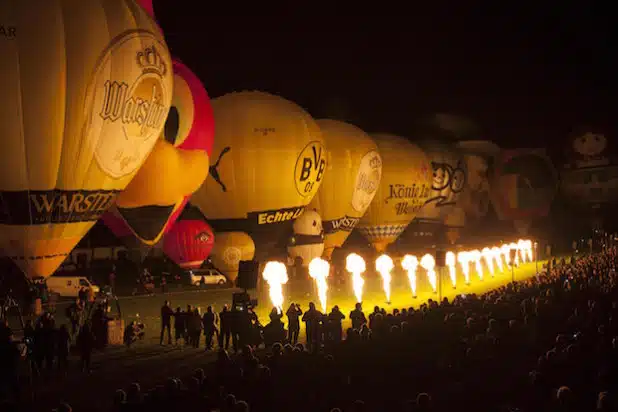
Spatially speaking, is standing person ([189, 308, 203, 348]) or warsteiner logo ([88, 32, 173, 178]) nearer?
standing person ([189, 308, 203, 348])

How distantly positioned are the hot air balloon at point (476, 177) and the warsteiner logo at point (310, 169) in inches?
631

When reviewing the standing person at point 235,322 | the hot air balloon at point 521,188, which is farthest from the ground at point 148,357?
the hot air balloon at point 521,188

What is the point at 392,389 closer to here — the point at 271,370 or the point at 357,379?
the point at 357,379

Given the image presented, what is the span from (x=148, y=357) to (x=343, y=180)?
14.0m

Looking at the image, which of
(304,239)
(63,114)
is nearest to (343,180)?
(304,239)

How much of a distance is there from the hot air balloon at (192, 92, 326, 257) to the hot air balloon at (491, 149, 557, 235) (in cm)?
2129

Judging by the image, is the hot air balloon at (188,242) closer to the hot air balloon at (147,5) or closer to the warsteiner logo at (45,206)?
the warsteiner logo at (45,206)

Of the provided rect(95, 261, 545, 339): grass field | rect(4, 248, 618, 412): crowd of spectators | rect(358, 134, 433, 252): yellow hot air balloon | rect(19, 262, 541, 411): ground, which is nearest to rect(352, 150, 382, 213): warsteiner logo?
rect(358, 134, 433, 252): yellow hot air balloon

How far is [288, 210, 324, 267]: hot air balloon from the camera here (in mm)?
23047

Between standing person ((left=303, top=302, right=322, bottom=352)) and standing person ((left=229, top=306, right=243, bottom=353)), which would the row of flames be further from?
standing person ((left=229, top=306, right=243, bottom=353))

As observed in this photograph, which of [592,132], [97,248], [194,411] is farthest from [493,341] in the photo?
[592,132]

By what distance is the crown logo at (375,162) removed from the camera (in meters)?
26.7

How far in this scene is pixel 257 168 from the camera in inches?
824

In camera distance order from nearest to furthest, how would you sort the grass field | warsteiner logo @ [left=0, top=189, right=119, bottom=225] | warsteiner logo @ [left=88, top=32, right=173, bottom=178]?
warsteiner logo @ [left=0, top=189, right=119, bottom=225] → warsteiner logo @ [left=88, top=32, right=173, bottom=178] → the grass field
